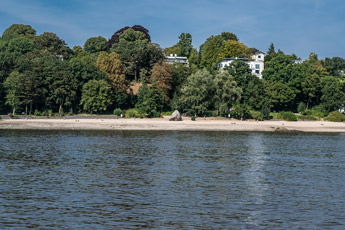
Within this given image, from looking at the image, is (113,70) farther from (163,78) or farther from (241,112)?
(241,112)

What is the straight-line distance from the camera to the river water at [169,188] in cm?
1845

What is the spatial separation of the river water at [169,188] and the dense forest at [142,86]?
47842 mm

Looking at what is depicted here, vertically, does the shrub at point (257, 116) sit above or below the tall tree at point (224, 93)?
below

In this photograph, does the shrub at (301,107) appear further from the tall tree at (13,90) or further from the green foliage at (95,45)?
the tall tree at (13,90)

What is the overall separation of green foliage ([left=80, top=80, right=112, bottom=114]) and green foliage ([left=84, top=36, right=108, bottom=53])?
4647cm

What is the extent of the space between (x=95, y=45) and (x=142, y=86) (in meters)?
45.6

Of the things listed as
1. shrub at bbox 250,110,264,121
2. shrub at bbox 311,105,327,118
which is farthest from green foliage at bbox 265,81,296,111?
shrub at bbox 250,110,264,121

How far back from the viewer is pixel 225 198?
2256cm

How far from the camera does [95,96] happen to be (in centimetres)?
9162

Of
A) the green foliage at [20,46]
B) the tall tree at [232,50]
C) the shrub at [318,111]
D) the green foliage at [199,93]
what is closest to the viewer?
the green foliage at [199,93]

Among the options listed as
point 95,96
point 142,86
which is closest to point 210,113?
point 142,86

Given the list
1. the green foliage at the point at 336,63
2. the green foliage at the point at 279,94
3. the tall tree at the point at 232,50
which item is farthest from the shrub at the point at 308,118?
the green foliage at the point at 336,63

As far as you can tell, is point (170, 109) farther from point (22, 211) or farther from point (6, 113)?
point (22, 211)

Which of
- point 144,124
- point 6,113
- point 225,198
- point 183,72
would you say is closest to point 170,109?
point 183,72
